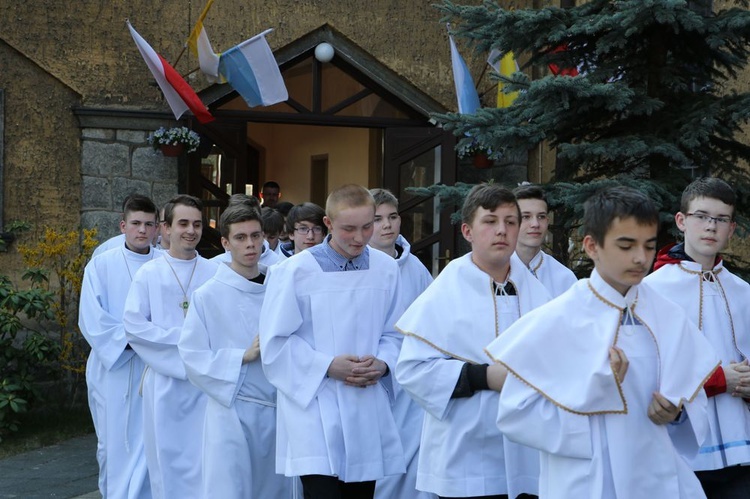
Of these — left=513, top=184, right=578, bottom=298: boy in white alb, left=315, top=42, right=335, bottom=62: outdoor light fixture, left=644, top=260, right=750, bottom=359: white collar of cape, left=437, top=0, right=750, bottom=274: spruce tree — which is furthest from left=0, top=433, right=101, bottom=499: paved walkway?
left=644, top=260, right=750, bottom=359: white collar of cape

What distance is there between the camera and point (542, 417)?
378 centimetres

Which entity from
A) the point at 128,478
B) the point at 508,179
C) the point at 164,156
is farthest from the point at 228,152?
the point at 128,478

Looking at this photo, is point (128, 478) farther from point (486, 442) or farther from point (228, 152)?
point (228, 152)

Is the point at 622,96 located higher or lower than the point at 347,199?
higher

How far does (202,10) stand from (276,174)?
28.8 ft

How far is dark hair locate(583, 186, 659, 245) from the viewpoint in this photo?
3.72 meters

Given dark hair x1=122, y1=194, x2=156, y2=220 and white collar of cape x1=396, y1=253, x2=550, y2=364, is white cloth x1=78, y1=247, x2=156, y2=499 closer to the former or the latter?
dark hair x1=122, y1=194, x2=156, y2=220

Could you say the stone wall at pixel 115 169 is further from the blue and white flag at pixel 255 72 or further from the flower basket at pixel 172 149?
the blue and white flag at pixel 255 72

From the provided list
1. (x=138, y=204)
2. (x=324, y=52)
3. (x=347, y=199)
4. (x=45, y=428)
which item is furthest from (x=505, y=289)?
(x=324, y=52)

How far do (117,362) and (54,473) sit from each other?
4.68 feet

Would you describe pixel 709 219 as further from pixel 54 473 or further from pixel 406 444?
pixel 54 473

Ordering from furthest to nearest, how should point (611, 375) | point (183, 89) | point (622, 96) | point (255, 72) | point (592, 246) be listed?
1. point (255, 72)
2. point (183, 89)
3. point (622, 96)
4. point (592, 246)
5. point (611, 375)

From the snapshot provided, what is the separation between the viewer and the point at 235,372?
6141mm

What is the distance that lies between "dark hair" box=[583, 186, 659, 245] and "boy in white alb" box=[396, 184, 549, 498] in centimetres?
84
